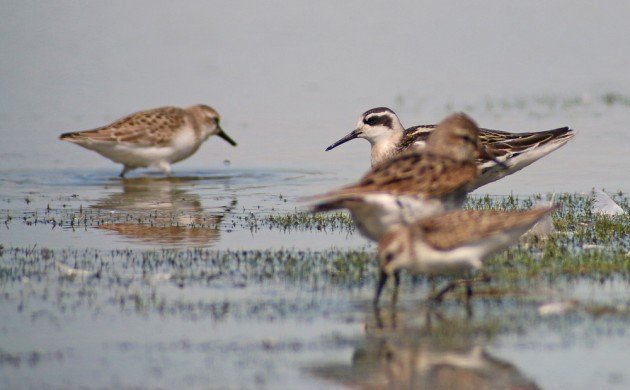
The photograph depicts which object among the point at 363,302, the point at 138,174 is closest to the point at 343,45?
the point at 138,174

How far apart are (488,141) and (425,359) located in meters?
6.91

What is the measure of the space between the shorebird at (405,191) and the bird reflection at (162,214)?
2632 mm

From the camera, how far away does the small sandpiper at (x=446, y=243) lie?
947 centimetres

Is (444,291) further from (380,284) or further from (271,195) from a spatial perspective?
(271,195)

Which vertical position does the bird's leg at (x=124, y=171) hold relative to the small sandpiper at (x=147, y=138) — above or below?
below

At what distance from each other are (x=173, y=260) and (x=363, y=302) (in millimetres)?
2352

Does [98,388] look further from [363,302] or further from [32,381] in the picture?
[363,302]

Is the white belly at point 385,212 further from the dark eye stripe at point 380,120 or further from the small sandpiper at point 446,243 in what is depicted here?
the dark eye stripe at point 380,120

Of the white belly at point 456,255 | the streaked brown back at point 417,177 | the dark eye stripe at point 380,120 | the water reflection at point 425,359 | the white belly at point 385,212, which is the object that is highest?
the dark eye stripe at point 380,120

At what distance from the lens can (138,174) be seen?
19922 mm

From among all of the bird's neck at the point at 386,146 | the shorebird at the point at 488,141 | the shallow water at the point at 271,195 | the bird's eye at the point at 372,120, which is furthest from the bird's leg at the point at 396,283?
the bird's eye at the point at 372,120

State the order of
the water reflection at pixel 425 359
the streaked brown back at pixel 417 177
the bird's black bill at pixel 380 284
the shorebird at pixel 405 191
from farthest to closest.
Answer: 1. the streaked brown back at pixel 417 177
2. the shorebird at pixel 405 191
3. the bird's black bill at pixel 380 284
4. the water reflection at pixel 425 359

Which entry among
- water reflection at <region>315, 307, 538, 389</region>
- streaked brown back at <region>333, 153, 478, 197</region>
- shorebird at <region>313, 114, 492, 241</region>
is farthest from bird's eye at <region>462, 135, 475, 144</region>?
water reflection at <region>315, 307, 538, 389</region>

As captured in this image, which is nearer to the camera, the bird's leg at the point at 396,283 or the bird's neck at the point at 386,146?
the bird's leg at the point at 396,283
